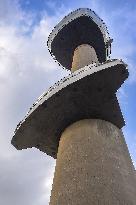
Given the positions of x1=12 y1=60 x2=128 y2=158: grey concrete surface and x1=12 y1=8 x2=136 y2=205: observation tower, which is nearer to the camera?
x1=12 y1=8 x2=136 y2=205: observation tower

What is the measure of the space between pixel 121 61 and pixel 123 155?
3.82m

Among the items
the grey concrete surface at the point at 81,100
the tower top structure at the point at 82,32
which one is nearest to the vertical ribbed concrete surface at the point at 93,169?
the grey concrete surface at the point at 81,100

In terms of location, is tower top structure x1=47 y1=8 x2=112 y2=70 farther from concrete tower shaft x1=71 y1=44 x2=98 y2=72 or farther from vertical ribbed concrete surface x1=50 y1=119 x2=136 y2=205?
vertical ribbed concrete surface x1=50 y1=119 x2=136 y2=205

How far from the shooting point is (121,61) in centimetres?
1327

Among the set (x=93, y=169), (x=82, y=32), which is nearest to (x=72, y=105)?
(x=93, y=169)

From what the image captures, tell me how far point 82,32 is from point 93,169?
16.3 meters

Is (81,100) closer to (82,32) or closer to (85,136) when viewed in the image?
(85,136)

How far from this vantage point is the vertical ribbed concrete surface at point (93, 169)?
947 cm

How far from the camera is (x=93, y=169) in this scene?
10227 millimetres

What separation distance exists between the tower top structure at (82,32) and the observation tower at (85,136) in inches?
422

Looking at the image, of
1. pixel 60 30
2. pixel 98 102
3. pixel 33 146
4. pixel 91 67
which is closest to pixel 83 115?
pixel 98 102

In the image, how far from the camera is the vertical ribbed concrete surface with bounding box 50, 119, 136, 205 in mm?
9469

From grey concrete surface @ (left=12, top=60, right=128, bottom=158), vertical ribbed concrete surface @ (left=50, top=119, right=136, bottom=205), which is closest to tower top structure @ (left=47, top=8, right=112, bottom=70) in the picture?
grey concrete surface @ (left=12, top=60, right=128, bottom=158)

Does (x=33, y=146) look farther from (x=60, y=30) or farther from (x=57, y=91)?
(x=60, y=30)
